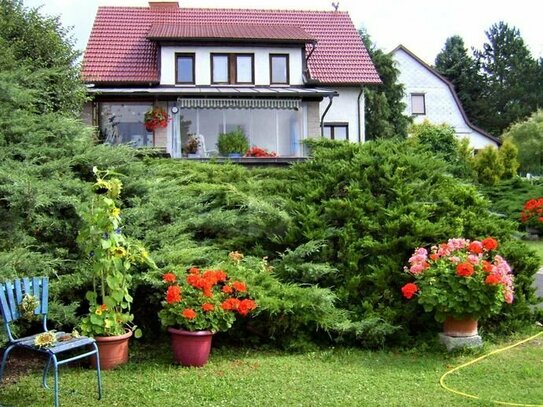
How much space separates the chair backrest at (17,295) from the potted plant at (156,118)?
15514mm

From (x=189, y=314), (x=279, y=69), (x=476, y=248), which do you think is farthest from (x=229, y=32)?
(x=189, y=314)

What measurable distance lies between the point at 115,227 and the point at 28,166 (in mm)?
1888

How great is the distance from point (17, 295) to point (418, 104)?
3796cm

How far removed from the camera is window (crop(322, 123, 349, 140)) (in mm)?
24375

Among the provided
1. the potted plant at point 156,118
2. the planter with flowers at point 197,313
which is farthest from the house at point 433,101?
the planter with flowers at point 197,313

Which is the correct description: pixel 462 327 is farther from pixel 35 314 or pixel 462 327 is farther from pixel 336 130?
pixel 336 130

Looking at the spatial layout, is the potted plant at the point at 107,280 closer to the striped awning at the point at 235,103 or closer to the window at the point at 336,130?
the striped awning at the point at 235,103

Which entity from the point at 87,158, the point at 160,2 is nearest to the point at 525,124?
the point at 160,2

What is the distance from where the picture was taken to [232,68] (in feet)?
74.1

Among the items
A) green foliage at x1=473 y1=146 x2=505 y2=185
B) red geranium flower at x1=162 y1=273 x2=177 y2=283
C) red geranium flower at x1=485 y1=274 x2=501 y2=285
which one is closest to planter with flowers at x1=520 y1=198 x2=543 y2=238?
green foliage at x1=473 y1=146 x2=505 y2=185

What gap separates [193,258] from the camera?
22.9 ft

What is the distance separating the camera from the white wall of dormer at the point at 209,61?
22.1 metres

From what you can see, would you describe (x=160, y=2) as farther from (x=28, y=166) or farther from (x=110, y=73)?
(x=28, y=166)

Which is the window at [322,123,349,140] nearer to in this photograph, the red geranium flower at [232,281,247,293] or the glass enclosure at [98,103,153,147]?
the glass enclosure at [98,103,153,147]
